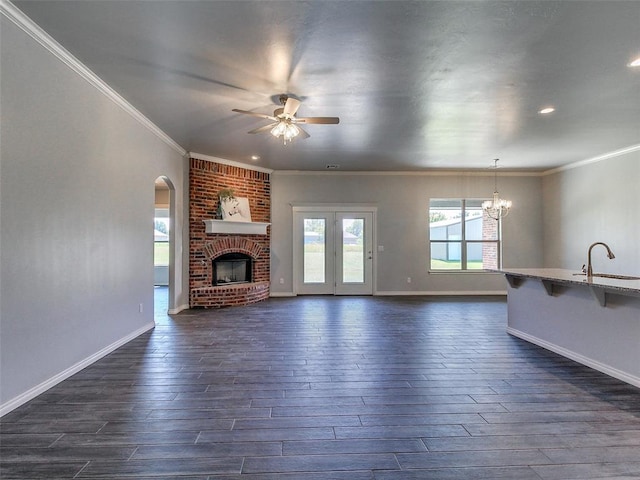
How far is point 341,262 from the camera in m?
7.47

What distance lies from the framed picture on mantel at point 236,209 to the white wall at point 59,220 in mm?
2130

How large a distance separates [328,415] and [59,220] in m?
2.72

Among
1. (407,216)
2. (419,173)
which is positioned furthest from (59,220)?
(419,173)

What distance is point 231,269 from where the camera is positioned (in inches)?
267

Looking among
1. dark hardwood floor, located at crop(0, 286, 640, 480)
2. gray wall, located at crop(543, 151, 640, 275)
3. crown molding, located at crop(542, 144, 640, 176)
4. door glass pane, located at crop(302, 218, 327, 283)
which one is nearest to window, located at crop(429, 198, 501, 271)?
gray wall, located at crop(543, 151, 640, 275)

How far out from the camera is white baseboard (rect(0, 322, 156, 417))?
2324mm

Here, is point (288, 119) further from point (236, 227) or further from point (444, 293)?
point (444, 293)

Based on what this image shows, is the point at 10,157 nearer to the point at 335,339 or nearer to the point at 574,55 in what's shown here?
the point at 335,339

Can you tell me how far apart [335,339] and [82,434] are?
2.62 m

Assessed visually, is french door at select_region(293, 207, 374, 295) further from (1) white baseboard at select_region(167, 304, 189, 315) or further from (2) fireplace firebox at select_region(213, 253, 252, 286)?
(1) white baseboard at select_region(167, 304, 189, 315)

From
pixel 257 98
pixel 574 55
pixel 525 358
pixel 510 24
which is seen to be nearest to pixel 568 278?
pixel 525 358

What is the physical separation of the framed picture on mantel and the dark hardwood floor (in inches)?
113

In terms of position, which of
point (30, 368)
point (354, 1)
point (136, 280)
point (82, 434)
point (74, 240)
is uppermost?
point (354, 1)

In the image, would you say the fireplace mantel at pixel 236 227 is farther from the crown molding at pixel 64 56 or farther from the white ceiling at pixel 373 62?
the crown molding at pixel 64 56
